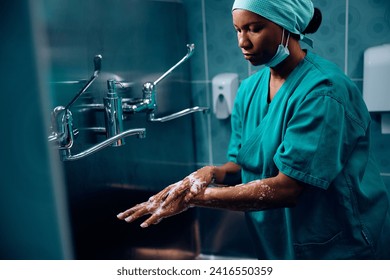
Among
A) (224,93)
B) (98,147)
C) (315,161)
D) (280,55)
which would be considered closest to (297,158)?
(315,161)

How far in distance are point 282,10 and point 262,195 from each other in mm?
325

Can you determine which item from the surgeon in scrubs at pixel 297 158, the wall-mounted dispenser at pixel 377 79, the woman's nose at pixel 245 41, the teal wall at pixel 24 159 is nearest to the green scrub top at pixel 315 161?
the surgeon in scrubs at pixel 297 158

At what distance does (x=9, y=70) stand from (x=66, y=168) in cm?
20

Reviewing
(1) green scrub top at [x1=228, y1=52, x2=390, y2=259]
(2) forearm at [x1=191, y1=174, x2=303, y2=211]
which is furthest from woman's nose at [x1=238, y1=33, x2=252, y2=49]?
(2) forearm at [x1=191, y1=174, x2=303, y2=211]

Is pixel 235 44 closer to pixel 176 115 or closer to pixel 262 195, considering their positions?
pixel 176 115

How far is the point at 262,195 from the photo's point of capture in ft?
2.50

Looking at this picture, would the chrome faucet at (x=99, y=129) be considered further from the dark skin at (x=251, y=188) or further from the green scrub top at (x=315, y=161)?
the green scrub top at (x=315, y=161)

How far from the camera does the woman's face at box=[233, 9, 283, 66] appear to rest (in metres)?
0.74

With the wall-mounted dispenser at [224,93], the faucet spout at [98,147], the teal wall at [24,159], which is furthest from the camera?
the wall-mounted dispenser at [224,93]

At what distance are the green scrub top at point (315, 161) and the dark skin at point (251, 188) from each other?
1.1 inches

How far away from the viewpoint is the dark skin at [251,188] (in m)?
0.75
